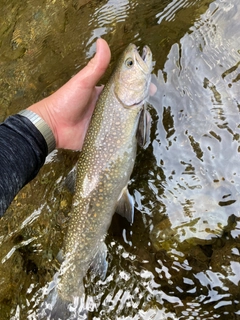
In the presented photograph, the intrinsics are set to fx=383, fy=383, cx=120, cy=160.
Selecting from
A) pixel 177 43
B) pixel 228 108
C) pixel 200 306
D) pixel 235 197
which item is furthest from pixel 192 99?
pixel 200 306

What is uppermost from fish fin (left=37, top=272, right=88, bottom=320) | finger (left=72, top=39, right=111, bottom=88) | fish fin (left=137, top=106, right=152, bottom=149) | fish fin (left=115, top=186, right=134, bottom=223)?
finger (left=72, top=39, right=111, bottom=88)

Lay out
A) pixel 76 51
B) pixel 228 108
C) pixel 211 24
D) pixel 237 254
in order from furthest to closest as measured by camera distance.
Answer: pixel 76 51
pixel 211 24
pixel 228 108
pixel 237 254

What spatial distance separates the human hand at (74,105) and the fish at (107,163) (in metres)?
0.16

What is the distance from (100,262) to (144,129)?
3.62ft

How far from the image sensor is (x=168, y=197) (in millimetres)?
3098

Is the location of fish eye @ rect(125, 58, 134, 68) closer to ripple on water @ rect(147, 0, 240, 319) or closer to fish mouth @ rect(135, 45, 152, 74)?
fish mouth @ rect(135, 45, 152, 74)

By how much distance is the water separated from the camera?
9.47 feet

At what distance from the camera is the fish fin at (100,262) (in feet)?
9.82

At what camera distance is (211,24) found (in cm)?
328

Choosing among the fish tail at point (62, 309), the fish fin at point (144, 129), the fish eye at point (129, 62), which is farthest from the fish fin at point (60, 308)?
the fish eye at point (129, 62)

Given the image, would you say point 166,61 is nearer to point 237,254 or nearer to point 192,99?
point 192,99

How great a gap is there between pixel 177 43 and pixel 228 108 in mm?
766

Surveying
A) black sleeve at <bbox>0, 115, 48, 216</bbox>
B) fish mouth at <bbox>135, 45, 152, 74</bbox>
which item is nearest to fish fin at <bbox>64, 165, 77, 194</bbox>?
black sleeve at <bbox>0, 115, 48, 216</bbox>

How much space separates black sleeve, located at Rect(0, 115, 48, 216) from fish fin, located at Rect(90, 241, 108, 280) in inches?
31.1
